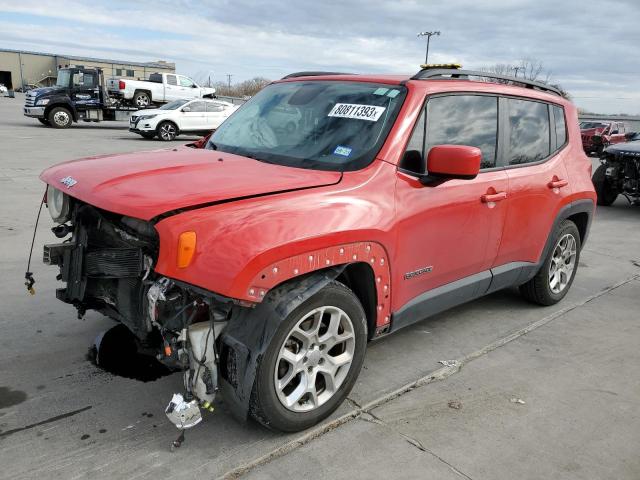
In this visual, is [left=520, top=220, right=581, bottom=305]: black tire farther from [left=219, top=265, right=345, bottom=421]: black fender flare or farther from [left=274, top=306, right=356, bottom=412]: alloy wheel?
[left=219, top=265, right=345, bottom=421]: black fender flare

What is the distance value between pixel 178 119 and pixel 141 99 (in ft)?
18.9

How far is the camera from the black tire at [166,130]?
65.8 ft

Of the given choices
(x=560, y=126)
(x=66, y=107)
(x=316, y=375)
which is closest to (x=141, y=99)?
(x=66, y=107)

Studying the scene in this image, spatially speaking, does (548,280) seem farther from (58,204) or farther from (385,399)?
(58,204)

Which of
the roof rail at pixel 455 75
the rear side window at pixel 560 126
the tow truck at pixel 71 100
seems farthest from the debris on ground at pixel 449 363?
the tow truck at pixel 71 100

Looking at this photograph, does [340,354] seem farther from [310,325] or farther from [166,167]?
[166,167]

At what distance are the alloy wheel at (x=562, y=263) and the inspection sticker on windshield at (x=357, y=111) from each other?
7.57 feet

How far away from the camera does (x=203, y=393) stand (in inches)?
101

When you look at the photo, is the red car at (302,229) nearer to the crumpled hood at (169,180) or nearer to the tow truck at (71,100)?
the crumpled hood at (169,180)

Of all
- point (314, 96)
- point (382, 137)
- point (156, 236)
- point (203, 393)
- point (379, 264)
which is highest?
point (314, 96)

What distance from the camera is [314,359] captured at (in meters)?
2.83

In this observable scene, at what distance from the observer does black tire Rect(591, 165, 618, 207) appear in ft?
34.9

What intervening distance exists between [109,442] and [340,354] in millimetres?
1253

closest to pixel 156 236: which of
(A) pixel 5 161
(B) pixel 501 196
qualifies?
(B) pixel 501 196
